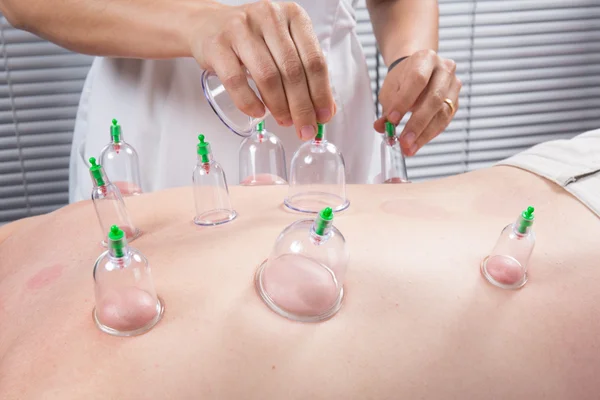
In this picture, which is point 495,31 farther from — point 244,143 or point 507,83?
point 244,143

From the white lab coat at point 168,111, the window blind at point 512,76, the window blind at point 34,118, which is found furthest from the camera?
the window blind at point 512,76

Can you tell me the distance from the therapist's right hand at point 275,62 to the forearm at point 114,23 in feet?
0.51

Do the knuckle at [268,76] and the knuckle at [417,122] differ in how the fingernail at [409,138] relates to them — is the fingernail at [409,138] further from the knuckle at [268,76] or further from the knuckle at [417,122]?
the knuckle at [268,76]

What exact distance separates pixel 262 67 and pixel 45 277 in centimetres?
45

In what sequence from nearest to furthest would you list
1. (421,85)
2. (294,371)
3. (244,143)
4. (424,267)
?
1. (294,371)
2. (424,267)
3. (421,85)
4. (244,143)

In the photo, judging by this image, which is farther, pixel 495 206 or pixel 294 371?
pixel 495 206

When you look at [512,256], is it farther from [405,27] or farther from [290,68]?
[405,27]

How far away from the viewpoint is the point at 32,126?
206cm

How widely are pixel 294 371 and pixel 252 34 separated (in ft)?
1.60

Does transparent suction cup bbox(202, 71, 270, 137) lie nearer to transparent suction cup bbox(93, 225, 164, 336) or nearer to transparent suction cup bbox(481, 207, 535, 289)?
transparent suction cup bbox(93, 225, 164, 336)

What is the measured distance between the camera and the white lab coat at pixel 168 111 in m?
1.28

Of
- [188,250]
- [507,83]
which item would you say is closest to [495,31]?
[507,83]

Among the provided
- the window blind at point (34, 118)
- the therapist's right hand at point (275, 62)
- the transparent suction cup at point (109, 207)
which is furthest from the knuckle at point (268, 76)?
the window blind at point (34, 118)

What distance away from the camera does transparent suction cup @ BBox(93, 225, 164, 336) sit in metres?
0.62
